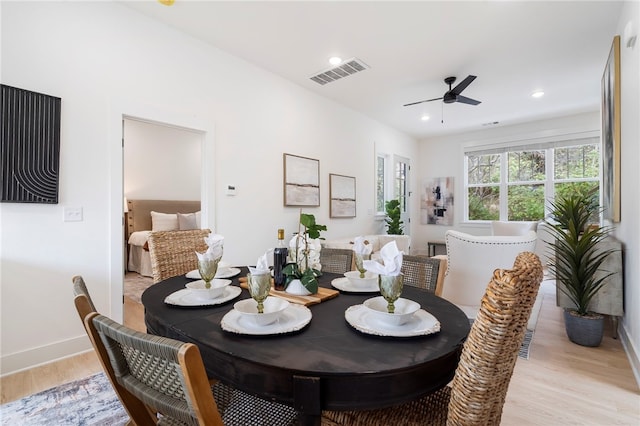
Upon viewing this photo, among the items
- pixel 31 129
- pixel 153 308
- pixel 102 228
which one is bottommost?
pixel 153 308

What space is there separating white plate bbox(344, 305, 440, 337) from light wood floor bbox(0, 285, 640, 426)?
1193 millimetres

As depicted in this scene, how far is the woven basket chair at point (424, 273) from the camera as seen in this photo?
1.74 metres

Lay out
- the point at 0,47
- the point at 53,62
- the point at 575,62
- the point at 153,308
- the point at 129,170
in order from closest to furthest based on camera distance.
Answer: the point at 153,308
the point at 0,47
the point at 53,62
the point at 575,62
the point at 129,170

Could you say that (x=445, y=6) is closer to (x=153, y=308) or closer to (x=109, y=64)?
(x=109, y=64)

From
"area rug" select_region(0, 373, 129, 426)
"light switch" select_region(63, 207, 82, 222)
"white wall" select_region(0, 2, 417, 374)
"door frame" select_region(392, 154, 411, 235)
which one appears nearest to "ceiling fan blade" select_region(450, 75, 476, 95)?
"white wall" select_region(0, 2, 417, 374)

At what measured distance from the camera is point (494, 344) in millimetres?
722

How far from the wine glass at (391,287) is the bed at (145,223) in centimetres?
485

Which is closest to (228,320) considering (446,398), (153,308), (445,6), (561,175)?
(153,308)

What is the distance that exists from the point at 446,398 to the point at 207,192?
2.83 meters

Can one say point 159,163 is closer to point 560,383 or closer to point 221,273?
point 221,273

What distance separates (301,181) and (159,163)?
3.44 metres

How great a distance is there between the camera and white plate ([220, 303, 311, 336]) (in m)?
1.01

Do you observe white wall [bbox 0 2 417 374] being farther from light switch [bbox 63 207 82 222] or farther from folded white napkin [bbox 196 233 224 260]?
folded white napkin [bbox 196 233 224 260]

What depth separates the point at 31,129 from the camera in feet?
7.30
